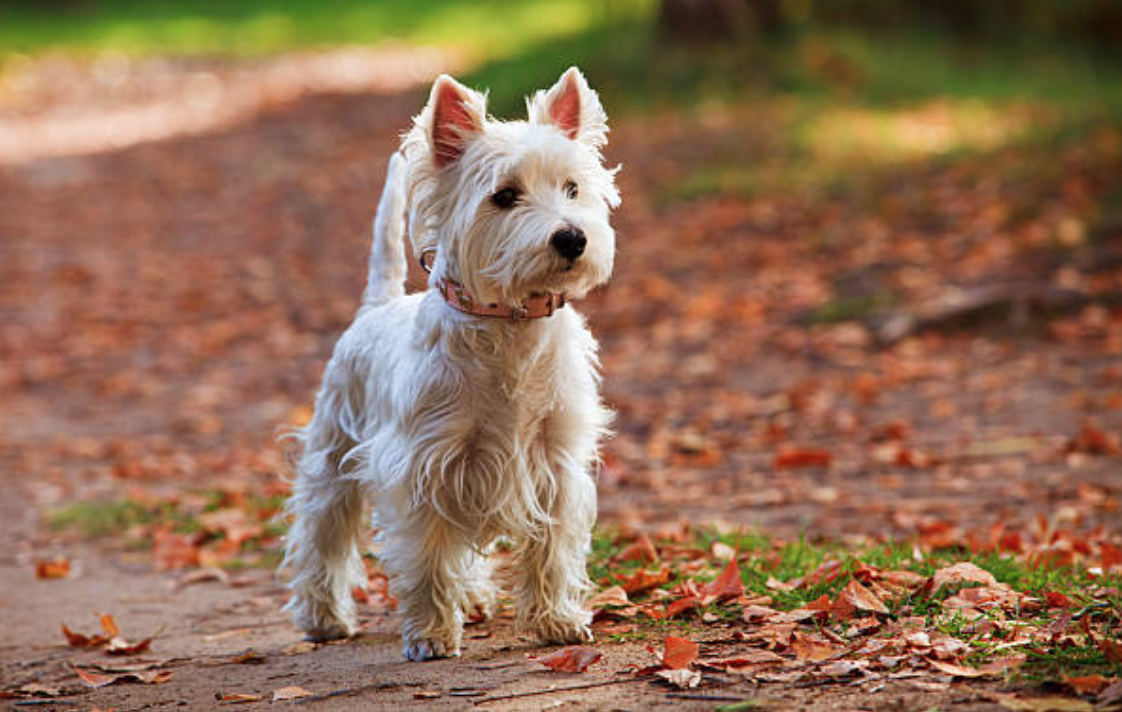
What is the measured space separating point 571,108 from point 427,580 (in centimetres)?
160

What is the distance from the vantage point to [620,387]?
9.62m

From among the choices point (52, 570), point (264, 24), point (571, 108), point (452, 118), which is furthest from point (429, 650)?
point (264, 24)

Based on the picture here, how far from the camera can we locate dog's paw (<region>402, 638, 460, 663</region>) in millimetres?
4172

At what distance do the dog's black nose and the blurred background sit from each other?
8.71 ft

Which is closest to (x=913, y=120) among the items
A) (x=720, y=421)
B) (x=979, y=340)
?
(x=979, y=340)

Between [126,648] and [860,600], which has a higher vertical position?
[860,600]

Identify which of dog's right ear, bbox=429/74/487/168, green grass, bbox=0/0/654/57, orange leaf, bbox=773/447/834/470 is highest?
green grass, bbox=0/0/654/57

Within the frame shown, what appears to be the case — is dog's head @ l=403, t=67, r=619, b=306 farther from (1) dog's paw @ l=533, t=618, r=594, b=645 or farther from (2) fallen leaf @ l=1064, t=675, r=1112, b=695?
(2) fallen leaf @ l=1064, t=675, r=1112, b=695

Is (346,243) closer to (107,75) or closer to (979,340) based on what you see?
(979,340)

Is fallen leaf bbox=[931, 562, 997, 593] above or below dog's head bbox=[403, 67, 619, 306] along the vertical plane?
below

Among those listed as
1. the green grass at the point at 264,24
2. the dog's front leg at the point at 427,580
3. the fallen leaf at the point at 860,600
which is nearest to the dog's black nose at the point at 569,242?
the dog's front leg at the point at 427,580

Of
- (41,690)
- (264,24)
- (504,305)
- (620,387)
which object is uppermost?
(264,24)

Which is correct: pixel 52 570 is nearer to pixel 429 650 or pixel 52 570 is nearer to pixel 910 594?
pixel 429 650

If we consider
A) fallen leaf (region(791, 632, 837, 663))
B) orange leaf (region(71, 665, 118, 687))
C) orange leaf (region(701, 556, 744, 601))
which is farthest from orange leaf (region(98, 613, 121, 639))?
fallen leaf (region(791, 632, 837, 663))
